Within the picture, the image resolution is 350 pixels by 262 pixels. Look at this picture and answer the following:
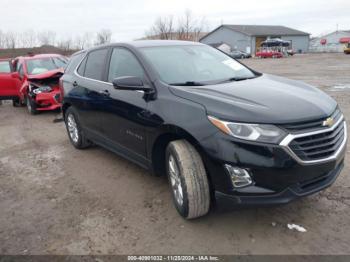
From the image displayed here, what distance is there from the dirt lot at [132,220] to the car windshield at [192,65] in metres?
1.38

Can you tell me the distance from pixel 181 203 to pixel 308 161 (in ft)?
4.09

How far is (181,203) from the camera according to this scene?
3279 mm

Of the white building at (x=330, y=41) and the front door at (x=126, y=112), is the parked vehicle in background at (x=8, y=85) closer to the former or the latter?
the front door at (x=126, y=112)

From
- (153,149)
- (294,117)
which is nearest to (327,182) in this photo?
(294,117)

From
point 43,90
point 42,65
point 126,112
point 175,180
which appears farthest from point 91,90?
point 42,65

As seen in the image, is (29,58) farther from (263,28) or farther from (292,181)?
(263,28)

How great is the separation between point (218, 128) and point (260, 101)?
491 mm

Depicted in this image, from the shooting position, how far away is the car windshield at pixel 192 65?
12.1 feet

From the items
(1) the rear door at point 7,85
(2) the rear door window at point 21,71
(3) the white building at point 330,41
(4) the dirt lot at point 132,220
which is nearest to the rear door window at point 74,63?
(4) the dirt lot at point 132,220

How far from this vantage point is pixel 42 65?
32.7ft

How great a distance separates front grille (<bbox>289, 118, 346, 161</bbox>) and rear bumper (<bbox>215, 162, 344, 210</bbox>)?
0.77 feet

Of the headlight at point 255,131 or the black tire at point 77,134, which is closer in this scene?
the headlight at point 255,131

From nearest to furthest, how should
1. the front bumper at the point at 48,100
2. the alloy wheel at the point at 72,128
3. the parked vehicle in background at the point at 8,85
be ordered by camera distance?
the alloy wheel at the point at 72,128, the front bumper at the point at 48,100, the parked vehicle in background at the point at 8,85

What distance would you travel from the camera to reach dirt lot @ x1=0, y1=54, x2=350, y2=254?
2961 millimetres
